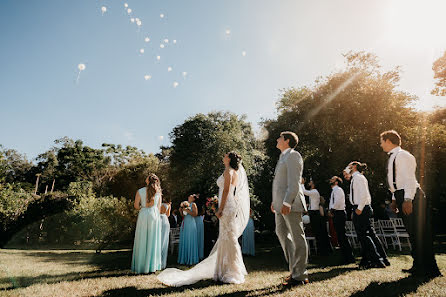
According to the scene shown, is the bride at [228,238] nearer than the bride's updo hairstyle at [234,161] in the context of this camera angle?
Yes

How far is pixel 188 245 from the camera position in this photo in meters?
8.32

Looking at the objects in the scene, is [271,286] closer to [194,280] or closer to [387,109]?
[194,280]

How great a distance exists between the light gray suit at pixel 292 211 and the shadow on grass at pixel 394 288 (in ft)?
2.71

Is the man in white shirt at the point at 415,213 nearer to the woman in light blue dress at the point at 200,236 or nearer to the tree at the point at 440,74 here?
the woman in light blue dress at the point at 200,236

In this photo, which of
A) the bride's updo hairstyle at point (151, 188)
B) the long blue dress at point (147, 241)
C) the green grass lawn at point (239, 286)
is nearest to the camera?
the green grass lawn at point (239, 286)

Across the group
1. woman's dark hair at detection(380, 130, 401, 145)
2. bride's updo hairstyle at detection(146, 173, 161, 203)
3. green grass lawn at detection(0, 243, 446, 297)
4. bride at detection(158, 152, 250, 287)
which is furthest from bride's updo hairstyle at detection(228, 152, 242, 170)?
woman's dark hair at detection(380, 130, 401, 145)

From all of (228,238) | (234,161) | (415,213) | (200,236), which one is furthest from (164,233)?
(415,213)

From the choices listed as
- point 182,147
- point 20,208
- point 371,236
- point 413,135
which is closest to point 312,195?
point 371,236

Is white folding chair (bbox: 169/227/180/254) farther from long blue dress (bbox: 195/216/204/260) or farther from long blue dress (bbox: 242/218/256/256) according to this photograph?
long blue dress (bbox: 242/218/256/256)

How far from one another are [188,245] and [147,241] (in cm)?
252

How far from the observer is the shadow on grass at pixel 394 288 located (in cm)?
331

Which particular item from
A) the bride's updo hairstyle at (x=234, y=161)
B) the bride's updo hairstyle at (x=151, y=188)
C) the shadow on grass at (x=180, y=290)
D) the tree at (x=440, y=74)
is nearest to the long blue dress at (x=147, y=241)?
the bride's updo hairstyle at (x=151, y=188)

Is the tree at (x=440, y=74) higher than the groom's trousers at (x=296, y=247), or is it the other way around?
the tree at (x=440, y=74)

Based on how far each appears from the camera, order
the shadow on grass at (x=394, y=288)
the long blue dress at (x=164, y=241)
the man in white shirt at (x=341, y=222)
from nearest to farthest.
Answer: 1. the shadow on grass at (x=394, y=288)
2. the man in white shirt at (x=341, y=222)
3. the long blue dress at (x=164, y=241)
